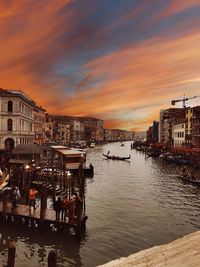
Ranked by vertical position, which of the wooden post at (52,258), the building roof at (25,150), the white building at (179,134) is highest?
the white building at (179,134)

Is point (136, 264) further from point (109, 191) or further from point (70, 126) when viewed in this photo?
point (70, 126)

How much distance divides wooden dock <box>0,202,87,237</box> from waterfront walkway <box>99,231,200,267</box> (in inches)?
396

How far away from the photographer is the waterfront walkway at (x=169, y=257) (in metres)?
8.59

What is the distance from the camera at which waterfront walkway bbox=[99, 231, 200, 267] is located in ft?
28.2

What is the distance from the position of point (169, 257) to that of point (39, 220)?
12.6m

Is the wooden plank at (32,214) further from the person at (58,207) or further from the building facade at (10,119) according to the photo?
the building facade at (10,119)

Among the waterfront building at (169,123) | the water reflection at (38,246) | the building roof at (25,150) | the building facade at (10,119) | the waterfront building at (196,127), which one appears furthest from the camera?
the waterfront building at (169,123)

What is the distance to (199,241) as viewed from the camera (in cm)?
988

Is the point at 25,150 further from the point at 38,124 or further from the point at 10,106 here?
the point at 38,124

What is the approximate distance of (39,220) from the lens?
20312mm

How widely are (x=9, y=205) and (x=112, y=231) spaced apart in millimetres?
7111

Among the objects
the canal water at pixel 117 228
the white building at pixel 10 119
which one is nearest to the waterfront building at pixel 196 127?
the white building at pixel 10 119

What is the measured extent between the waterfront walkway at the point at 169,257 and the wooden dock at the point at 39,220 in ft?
33.0

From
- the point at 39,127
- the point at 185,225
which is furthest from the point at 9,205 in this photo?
the point at 39,127
